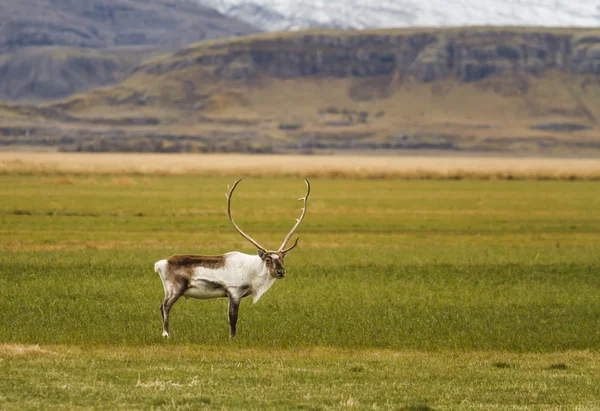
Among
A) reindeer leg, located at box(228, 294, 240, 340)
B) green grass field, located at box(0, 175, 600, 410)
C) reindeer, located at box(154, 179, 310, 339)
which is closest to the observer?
green grass field, located at box(0, 175, 600, 410)

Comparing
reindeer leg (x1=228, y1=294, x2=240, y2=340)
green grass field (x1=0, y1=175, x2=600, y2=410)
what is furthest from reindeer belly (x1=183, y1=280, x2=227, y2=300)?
green grass field (x1=0, y1=175, x2=600, y2=410)

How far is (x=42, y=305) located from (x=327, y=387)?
9.75 m

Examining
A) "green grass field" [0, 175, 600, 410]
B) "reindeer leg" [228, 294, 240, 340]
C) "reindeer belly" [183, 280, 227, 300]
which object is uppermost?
"reindeer belly" [183, 280, 227, 300]

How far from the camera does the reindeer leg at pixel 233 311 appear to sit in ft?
62.0

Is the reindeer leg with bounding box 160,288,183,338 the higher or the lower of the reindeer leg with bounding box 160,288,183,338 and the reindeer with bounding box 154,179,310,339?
the lower

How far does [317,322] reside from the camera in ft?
72.9

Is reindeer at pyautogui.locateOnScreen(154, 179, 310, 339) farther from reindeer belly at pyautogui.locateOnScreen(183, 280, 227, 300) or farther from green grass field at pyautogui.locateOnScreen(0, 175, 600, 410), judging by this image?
green grass field at pyautogui.locateOnScreen(0, 175, 600, 410)

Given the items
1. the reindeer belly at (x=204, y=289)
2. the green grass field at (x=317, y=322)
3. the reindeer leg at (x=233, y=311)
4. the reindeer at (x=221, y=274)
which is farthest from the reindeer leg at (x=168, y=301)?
the reindeer leg at (x=233, y=311)

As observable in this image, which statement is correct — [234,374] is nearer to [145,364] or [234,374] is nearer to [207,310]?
[145,364]

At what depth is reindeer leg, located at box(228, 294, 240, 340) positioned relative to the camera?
18.9 meters

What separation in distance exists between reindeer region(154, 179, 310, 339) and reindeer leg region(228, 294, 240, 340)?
0.02m

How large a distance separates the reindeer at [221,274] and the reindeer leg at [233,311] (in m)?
0.02

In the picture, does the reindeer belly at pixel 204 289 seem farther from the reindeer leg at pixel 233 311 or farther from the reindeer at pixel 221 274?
the reindeer leg at pixel 233 311

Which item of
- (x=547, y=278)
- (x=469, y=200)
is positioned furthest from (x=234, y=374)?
(x=469, y=200)
